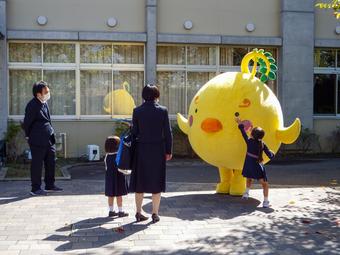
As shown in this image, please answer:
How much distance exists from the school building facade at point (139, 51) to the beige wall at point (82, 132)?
0.03 m

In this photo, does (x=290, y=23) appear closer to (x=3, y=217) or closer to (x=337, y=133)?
(x=337, y=133)

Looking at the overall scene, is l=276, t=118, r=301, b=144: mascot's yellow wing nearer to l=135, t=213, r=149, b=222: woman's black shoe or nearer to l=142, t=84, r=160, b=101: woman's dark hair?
l=142, t=84, r=160, b=101: woman's dark hair

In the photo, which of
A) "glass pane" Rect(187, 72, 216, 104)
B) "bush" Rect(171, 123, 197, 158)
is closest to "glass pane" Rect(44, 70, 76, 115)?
"bush" Rect(171, 123, 197, 158)

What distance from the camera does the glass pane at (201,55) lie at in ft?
53.6

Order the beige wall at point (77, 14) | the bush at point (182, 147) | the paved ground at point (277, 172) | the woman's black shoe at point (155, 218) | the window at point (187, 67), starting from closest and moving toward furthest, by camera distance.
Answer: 1. the woman's black shoe at point (155, 218)
2. the paved ground at point (277, 172)
3. the beige wall at point (77, 14)
4. the bush at point (182, 147)
5. the window at point (187, 67)

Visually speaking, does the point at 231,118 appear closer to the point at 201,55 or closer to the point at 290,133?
the point at 290,133

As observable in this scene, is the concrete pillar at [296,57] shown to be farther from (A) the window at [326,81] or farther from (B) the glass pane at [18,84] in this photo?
(B) the glass pane at [18,84]

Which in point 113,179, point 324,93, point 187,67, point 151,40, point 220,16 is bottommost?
point 113,179

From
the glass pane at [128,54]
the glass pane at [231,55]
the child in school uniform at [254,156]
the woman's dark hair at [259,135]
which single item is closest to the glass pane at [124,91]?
the glass pane at [128,54]

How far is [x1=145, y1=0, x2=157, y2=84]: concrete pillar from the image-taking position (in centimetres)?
1546

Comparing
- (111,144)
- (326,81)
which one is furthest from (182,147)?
(111,144)

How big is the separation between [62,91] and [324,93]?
848 cm

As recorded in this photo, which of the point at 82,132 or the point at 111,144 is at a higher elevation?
the point at 111,144

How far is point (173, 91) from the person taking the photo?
16438mm
